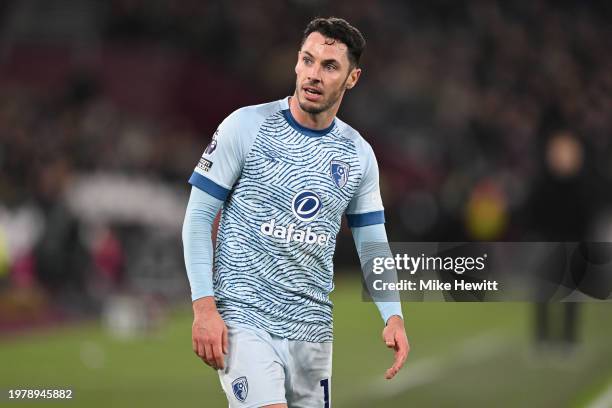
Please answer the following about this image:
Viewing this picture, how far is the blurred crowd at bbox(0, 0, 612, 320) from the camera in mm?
17328

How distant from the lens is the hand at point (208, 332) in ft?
13.7

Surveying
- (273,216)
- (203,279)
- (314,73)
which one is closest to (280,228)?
(273,216)

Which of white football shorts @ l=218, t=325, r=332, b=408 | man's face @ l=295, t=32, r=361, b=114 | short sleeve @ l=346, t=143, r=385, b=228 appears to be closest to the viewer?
white football shorts @ l=218, t=325, r=332, b=408

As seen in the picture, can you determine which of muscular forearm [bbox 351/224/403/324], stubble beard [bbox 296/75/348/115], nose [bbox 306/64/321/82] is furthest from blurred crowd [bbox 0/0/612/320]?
nose [bbox 306/64/321/82]

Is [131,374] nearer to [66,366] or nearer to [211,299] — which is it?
[66,366]

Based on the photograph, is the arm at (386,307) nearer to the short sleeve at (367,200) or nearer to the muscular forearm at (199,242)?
the short sleeve at (367,200)

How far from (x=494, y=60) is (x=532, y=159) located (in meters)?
2.80

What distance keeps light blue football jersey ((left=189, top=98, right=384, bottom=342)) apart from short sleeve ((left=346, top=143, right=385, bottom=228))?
16 cm

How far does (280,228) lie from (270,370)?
1.82ft

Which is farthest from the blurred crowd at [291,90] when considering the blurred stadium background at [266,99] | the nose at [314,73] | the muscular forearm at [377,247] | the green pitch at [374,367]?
the nose at [314,73]

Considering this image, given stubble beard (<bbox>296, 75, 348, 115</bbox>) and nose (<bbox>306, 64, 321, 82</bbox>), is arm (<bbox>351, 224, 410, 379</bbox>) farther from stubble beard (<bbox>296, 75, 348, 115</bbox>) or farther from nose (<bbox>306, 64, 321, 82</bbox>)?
nose (<bbox>306, 64, 321, 82</bbox>)

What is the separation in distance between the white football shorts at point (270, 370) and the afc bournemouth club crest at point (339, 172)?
661mm

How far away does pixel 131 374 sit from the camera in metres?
10.3

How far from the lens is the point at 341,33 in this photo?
4.52 m
